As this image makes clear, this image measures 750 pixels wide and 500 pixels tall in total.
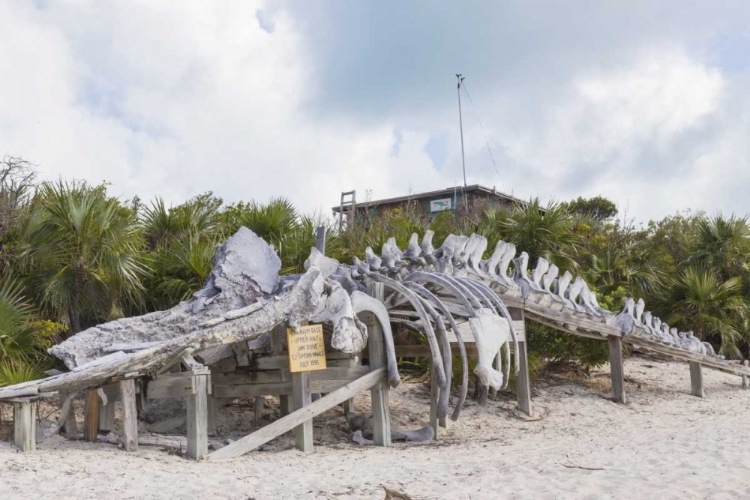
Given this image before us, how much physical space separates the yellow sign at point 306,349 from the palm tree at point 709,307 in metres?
11.2

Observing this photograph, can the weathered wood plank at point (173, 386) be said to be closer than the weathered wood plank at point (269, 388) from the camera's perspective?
Yes

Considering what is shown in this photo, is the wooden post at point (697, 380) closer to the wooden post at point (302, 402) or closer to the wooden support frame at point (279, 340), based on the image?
the wooden support frame at point (279, 340)

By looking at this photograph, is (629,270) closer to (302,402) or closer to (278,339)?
(278,339)

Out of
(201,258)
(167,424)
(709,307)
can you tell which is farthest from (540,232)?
(167,424)

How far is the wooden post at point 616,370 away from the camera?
43.7 ft

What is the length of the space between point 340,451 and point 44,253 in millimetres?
5178

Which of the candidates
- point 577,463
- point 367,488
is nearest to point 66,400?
point 367,488

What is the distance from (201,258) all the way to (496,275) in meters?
4.34

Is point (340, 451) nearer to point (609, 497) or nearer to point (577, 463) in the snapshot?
point (577, 463)

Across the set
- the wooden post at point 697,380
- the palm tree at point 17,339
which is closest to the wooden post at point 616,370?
the wooden post at point 697,380

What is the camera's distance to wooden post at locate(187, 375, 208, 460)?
24.8ft

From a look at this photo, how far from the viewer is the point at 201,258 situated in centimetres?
1155

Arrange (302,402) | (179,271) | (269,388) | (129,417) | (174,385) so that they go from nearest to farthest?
(129,417), (174,385), (302,402), (269,388), (179,271)

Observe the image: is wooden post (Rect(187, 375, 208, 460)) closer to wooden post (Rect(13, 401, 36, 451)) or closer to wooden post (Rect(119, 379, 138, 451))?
wooden post (Rect(119, 379, 138, 451))
